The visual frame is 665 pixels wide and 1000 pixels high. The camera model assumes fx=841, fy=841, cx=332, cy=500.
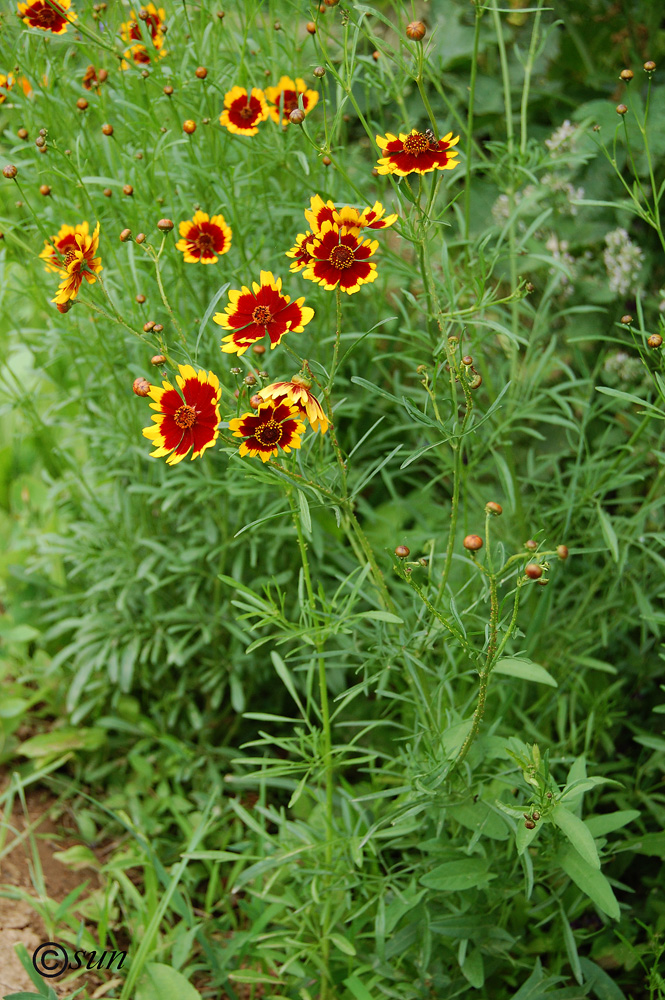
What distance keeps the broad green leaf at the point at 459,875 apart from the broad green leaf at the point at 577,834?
0.19 metres

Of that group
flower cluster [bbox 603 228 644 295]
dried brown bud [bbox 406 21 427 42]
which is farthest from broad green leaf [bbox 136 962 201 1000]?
flower cluster [bbox 603 228 644 295]

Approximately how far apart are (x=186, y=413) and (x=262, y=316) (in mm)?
167

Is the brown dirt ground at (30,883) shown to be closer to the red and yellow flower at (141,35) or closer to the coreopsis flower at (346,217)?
the coreopsis flower at (346,217)

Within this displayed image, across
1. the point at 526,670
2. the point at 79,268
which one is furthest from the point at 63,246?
the point at 526,670

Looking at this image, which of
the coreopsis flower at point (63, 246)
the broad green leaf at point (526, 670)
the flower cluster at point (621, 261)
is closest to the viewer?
the broad green leaf at point (526, 670)

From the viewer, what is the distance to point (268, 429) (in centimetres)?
99

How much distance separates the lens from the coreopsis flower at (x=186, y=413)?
988 millimetres

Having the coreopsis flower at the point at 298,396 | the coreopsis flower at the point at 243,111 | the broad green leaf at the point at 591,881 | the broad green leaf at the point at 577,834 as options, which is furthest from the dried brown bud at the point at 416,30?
the broad green leaf at the point at 591,881

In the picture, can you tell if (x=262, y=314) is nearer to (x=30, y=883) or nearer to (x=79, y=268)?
(x=79, y=268)

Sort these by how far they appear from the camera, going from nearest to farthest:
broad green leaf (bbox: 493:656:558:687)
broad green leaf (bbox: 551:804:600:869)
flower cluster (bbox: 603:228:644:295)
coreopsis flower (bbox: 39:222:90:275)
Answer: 1. broad green leaf (bbox: 551:804:600:869)
2. broad green leaf (bbox: 493:656:558:687)
3. coreopsis flower (bbox: 39:222:90:275)
4. flower cluster (bbox: 603:228:644:295)

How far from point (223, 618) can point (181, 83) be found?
1040mm

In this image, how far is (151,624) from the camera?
1.86m

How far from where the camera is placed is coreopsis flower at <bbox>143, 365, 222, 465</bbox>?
38.9 inches

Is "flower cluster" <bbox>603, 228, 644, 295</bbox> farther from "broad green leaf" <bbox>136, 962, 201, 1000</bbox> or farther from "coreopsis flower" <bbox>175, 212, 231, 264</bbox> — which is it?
"broad green leaf" <bbox>136, 962, 201, 1000</bbox>
